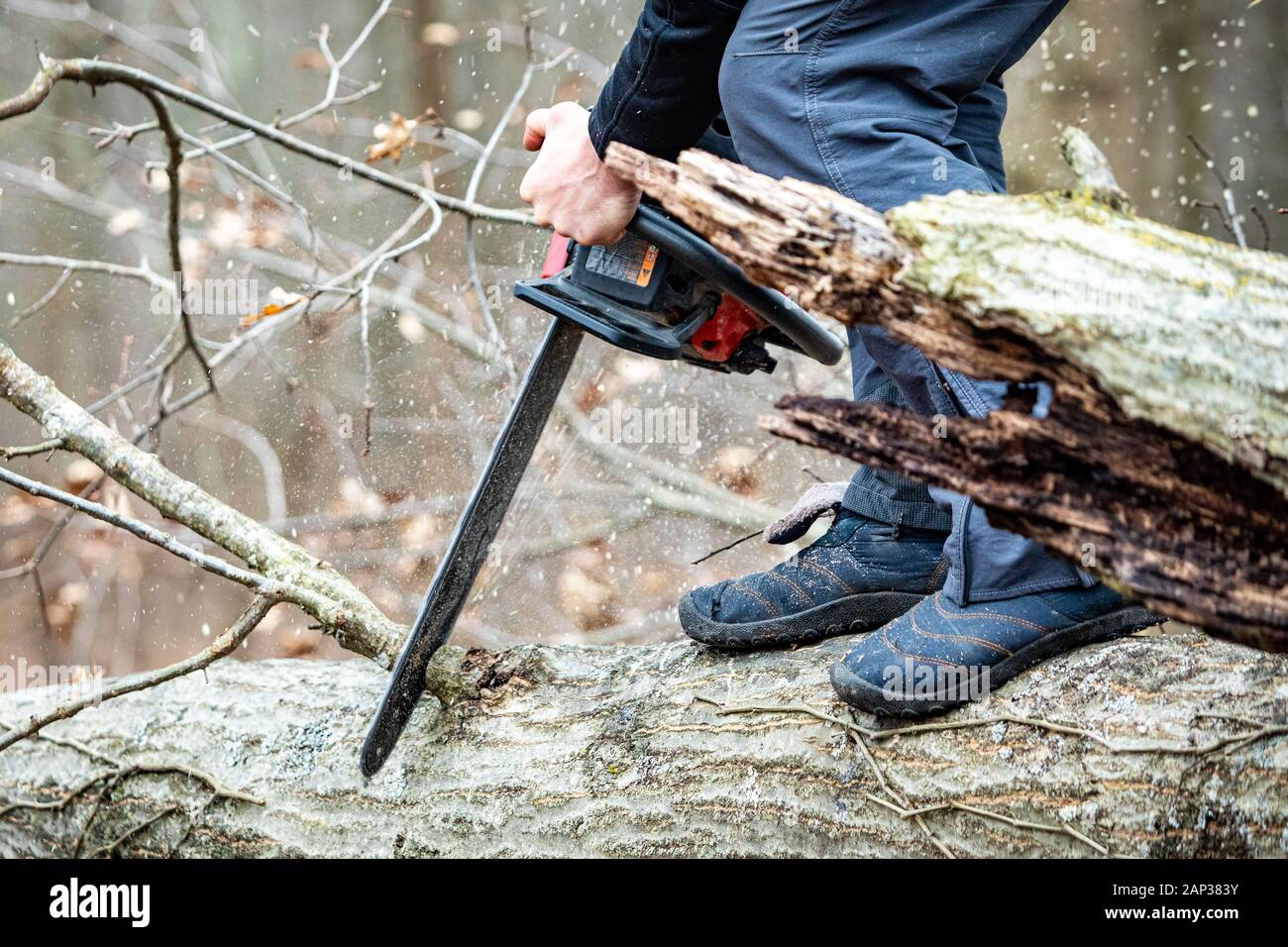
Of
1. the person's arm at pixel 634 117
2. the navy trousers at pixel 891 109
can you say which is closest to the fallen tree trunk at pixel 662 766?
the navy trousers at pixel 891 109

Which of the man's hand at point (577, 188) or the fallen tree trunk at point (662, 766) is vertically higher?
the man's hand at point (577, 188)

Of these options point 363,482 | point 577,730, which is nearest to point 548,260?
point 577,730

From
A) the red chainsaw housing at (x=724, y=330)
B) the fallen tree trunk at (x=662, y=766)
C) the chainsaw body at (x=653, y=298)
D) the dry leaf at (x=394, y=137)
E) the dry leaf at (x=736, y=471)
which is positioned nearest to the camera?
the fallen tree trunk at (x=662, y=766)

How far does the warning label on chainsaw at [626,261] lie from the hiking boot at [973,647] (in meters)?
0.67

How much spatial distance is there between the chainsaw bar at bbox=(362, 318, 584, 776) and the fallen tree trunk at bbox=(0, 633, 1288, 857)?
49mm

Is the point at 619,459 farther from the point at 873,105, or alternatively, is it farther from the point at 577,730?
the point at 873,105

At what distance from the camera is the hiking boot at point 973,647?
1.32 meters

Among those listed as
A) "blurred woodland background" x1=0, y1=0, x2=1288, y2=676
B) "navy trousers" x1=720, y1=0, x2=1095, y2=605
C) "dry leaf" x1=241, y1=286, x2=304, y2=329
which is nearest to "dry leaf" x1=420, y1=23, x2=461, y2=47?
"blurred woodland background" x1=0, y1=0, x2=1288, y2=676

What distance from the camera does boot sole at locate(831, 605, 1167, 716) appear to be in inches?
52.2

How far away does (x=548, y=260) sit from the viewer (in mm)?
1656

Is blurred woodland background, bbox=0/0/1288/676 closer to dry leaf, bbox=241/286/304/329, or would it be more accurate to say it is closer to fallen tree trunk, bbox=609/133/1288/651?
dry leaf, bbox=241/286/304/329

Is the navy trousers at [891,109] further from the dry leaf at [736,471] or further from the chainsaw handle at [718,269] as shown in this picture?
the dry leaf at [736,471]

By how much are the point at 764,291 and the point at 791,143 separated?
267 mm

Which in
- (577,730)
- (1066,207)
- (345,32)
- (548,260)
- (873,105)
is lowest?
(577,730)
